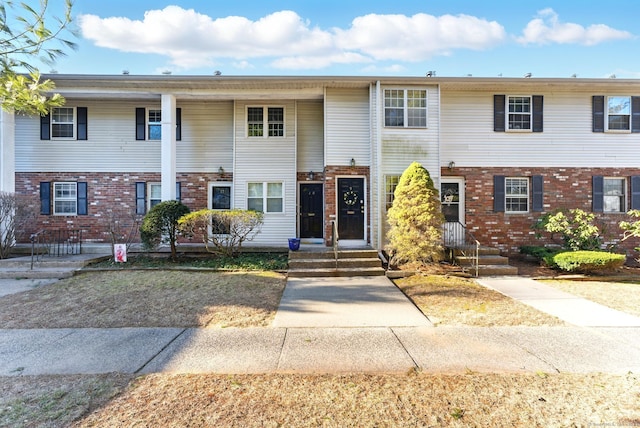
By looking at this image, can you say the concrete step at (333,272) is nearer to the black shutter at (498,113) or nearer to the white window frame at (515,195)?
the white window frame at (515,195)

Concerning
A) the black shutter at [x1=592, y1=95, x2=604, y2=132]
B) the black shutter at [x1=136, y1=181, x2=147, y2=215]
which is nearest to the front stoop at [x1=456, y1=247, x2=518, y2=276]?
the black shutter at [x1=592, y1=95, x2=604, y2=132]

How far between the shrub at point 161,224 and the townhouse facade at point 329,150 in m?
1.12

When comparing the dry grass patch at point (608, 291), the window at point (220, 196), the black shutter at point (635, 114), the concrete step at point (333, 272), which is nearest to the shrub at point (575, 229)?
the dry grass patch at point (608, 291)

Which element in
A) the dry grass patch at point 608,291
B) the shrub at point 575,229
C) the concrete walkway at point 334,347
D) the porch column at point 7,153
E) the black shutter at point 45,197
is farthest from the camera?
the black shutter at point 45,197

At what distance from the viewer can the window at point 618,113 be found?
1108cm

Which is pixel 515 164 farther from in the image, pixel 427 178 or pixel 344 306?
pixel 344 306

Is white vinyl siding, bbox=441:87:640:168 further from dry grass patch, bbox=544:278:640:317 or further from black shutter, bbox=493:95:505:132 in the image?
dry grass patch, bbox=544:278:640:317

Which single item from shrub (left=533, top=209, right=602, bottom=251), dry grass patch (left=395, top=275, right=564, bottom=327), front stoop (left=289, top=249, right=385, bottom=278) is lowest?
dry grass patch (left=395, top=275, right=564, bottom=327)

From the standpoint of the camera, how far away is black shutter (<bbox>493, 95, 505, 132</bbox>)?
11.0 meters

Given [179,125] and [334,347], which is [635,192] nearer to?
[334,347]

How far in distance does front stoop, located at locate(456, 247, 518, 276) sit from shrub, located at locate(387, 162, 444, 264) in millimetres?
929

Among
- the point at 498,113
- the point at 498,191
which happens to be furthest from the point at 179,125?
the point at 498,191

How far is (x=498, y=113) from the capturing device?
36.2 feet

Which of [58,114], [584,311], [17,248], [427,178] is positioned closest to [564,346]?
[584,311]
